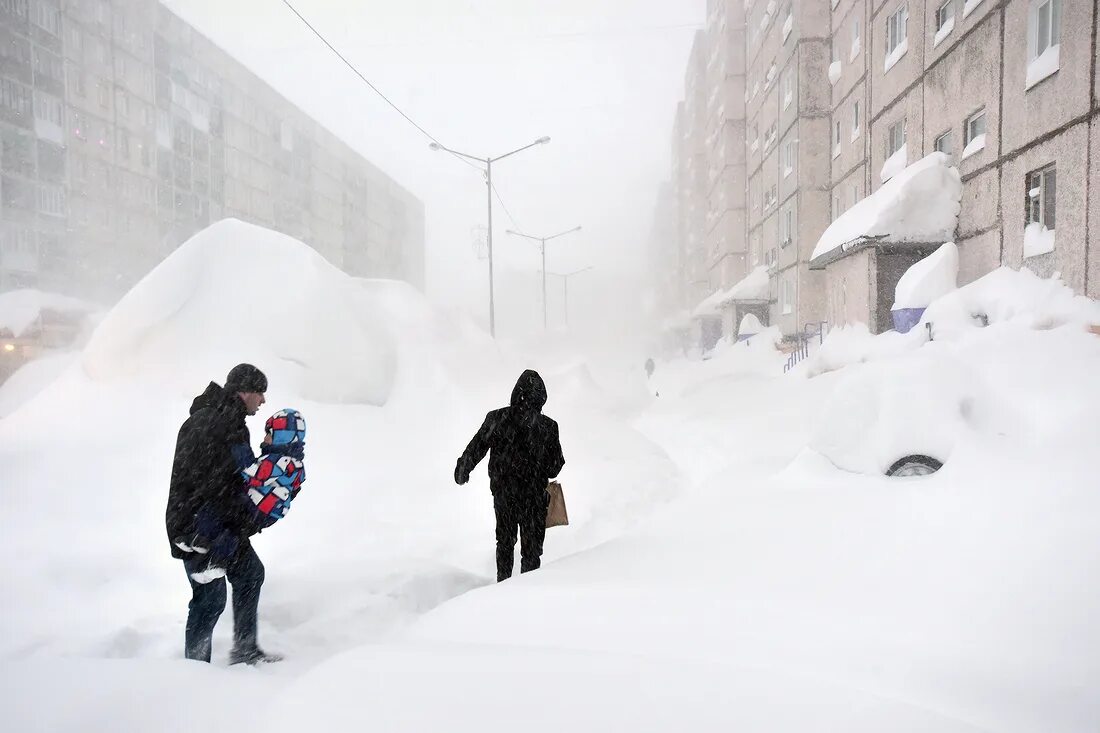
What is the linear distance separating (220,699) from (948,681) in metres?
2.58

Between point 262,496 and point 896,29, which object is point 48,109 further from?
point 262,496

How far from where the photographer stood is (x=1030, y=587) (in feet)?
8.81

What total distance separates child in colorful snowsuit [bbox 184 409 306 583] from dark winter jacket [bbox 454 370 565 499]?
1042mm

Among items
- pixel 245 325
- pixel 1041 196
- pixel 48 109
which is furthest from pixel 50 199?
pixel 1041 196

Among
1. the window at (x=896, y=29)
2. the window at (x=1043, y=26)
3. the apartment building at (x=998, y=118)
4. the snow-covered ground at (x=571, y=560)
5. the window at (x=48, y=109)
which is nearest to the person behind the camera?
the snow-covered ground at (x=571, y=560)

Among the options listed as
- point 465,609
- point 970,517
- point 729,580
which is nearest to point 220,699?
point 465,609

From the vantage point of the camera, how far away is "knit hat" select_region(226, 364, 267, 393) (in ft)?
11.0

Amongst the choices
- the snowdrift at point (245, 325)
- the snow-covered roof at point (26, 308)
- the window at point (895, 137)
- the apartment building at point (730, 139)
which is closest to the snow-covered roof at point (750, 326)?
the apartment building at point (730, 139)

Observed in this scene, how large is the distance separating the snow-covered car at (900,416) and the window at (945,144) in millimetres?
10404

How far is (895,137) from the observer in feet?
52.0

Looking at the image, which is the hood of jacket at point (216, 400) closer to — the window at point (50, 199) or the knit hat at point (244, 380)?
the knit hat at point (244, 380)

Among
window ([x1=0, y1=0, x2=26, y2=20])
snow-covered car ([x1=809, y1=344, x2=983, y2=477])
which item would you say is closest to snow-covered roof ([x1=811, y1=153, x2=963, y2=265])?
snow-covered car ([x1=809, y1=344, x2=983, y2=477])

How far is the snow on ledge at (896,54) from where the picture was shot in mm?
14544

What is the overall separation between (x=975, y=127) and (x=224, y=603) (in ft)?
47.4
